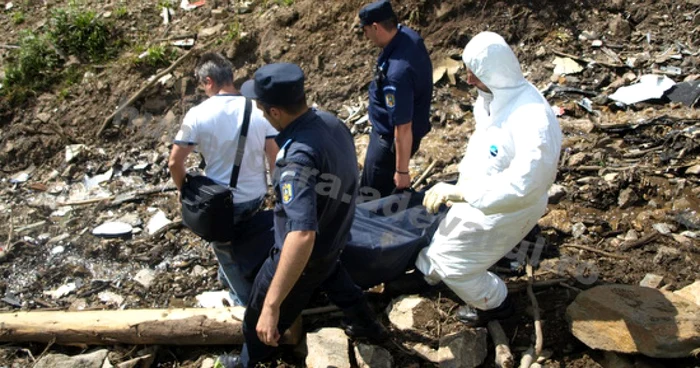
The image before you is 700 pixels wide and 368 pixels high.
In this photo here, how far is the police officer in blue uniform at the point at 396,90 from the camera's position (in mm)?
3844

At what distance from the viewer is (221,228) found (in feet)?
11.7

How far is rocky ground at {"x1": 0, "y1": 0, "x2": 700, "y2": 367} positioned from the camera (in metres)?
3.90

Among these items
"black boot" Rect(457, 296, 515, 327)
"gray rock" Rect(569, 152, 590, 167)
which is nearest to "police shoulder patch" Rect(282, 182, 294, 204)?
"black boot" Rect(457, 296, 515, 327)

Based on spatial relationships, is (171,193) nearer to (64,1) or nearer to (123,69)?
(123,69)

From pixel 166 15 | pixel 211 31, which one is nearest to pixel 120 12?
pixel 166 15

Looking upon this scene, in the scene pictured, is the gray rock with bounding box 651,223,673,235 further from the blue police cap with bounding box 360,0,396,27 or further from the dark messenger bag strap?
the dark messenger bag strap

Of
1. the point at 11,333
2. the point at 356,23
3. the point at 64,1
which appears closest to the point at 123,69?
the point at 64,1

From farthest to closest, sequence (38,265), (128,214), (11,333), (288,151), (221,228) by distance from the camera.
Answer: (128,214) < (38,265) < (11,333) < (221,228) < (288,151)

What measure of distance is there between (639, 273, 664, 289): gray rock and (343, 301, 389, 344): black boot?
1650 millimetres

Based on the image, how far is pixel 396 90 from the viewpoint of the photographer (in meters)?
3.83

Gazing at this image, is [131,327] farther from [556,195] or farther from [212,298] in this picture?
[556,195]

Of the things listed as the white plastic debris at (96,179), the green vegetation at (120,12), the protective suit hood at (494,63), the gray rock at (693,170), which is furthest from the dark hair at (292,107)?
the green vegetation at (120,12)

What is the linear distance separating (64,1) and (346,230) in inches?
262

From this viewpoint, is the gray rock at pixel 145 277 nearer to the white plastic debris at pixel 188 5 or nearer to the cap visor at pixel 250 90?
the cap visor at pixel 250 90
